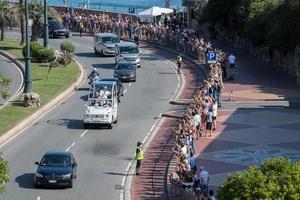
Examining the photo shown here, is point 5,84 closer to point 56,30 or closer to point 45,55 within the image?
point 45,55

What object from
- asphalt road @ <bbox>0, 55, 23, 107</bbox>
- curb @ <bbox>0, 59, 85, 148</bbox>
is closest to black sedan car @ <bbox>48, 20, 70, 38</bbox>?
asphalt road @ <bbox>0, 55, 23, 107</bbox>

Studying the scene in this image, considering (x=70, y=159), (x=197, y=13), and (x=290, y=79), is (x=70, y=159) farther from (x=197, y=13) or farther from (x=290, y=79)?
(x=197, y=13)

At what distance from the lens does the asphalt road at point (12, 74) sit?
50.0 metres

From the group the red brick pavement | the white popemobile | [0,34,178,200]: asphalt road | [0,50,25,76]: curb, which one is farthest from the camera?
[0,50,25,76]: curb

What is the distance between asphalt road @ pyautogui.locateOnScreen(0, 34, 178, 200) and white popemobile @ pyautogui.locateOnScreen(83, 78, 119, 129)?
20.9 inches

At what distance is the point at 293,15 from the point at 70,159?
25980mm

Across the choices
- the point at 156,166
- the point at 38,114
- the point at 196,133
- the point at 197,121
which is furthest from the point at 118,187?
the point at 38,114

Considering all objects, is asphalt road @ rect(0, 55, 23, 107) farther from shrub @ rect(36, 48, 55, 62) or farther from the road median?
shrub @ rect(36, 48, 55, 62)

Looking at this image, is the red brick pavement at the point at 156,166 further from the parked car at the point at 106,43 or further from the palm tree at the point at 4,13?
the palm tree at the point at 4,13

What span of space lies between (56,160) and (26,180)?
1.40m

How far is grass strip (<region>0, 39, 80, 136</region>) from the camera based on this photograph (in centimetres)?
4000

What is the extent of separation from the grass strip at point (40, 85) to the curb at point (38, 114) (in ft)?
0.76

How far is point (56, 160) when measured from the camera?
29609 mm

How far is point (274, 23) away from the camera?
177 feet
